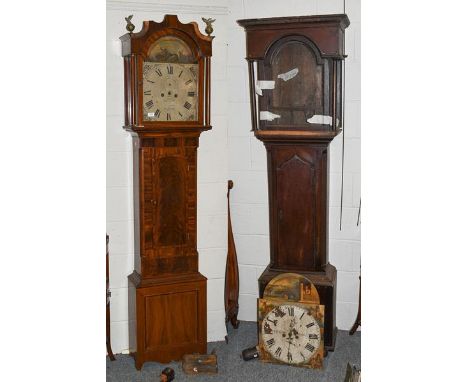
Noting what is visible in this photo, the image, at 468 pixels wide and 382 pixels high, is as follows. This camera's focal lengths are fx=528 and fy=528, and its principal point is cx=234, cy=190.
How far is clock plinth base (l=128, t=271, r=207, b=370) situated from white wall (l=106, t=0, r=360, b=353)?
0.25 m

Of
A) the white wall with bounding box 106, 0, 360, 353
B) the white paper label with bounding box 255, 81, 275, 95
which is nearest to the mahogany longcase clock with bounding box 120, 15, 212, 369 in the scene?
the white wall with bounding box 106, 0, 360, 353

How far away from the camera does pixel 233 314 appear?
3.61 meters

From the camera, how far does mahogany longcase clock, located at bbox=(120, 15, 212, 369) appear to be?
2916 millimetres

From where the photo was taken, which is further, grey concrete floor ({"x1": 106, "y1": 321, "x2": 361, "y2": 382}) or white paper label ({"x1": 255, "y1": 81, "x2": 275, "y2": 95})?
white paper label ({"x1": 255, "y1": 81, "x2": 275, "y2": 95})

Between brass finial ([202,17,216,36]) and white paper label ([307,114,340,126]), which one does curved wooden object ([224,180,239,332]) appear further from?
brass finial ([202,17,216,36])

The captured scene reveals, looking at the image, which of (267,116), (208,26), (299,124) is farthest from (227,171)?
(208,26)

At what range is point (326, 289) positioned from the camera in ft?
10.1

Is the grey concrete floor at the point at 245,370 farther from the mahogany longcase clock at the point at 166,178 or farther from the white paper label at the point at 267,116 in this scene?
the white paper label at the point at 267,116

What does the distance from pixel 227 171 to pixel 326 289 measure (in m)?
0.95
